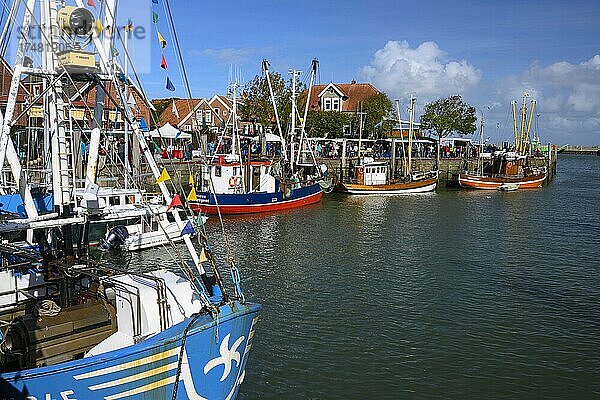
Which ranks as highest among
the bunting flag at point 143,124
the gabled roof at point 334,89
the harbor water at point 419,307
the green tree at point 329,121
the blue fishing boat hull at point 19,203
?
the gabled roof at point 334,89

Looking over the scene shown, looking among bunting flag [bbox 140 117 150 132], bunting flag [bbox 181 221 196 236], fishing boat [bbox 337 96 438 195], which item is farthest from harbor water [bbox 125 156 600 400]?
fishing boat [bbox 337 96 438 195]

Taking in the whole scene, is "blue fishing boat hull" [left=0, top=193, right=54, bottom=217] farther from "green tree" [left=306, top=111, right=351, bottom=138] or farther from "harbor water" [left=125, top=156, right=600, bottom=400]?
"green tree" [left=306, top=111, right=351, bottom=138]

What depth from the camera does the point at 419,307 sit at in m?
18.6

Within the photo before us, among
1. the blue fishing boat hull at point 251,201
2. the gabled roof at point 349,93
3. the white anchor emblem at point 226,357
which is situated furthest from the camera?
the gabled roof at point 349,93

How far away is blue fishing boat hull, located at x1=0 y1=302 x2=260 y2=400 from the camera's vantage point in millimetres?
8383

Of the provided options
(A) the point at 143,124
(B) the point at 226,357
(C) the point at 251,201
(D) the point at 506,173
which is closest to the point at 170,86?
(A) the point at 143,124

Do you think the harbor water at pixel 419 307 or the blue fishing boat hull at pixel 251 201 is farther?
the blue fishing boat hull at pixel 251 201

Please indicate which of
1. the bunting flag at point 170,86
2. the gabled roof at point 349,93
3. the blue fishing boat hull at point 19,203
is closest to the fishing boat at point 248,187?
the blue fishing boat hull at point 19,203

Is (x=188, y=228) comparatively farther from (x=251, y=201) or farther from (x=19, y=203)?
(x=251, y=201)

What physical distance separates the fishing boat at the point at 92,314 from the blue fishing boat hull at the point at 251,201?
2311cm

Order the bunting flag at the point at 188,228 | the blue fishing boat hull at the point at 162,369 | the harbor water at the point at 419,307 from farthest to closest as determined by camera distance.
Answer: the harbor water at the point at 419,307 < the bunting flag at the point at 188,228 < the blue fishing boat hull at the point at 162,369

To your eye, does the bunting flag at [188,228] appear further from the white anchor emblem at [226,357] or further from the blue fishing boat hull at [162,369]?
the white anchor emblem at [226,357]

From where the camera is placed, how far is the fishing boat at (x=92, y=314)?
8539 millimetres

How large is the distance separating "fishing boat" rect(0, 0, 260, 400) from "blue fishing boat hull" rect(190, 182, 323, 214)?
23107 millimetres
